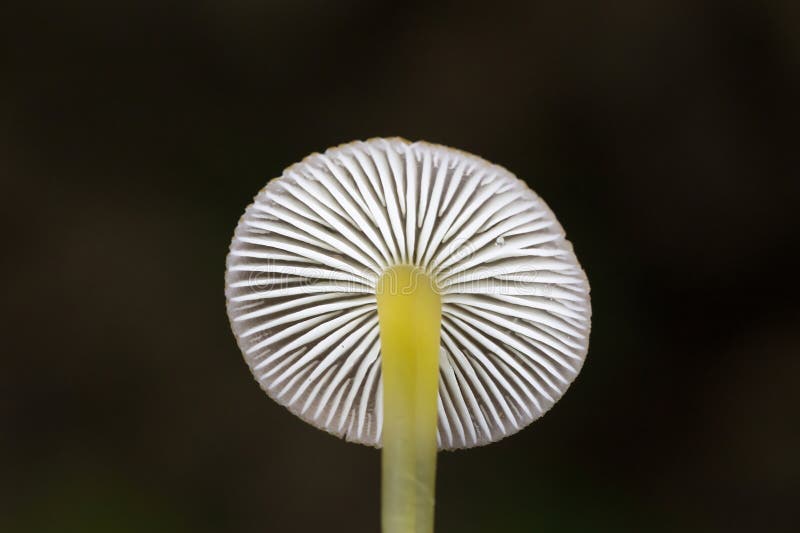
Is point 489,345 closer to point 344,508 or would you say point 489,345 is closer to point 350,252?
point 350,252

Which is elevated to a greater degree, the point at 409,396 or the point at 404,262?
the point at 404,262

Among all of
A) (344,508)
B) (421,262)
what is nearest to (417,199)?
(421,262)
